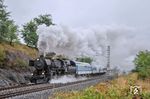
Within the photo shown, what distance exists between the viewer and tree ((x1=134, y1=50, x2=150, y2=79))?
50091 mm

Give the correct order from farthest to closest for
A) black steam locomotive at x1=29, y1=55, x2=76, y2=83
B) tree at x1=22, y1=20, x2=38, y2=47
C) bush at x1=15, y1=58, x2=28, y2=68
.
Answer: tree at x1=22, y1=20, x2=38, y2=47
bush at x1=15, y1=58, x2=28, y2=68
black steam locomotive at x1=29, y1=55, x2=76, y2=83

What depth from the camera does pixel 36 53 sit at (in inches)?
2366

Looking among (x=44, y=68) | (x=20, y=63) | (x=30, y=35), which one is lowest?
(x=44, y=68)

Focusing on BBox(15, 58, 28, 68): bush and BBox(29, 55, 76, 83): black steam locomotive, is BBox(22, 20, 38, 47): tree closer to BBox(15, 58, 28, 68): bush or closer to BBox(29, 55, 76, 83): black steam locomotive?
BBox(15, 58, 28, 68): bush

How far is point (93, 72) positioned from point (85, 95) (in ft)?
170

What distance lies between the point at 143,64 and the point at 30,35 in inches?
800

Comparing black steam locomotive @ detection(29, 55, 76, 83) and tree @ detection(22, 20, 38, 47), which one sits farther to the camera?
tree @ detection(22, 20, 38, 47)

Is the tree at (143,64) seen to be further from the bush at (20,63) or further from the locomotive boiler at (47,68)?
the bush at (20,63)

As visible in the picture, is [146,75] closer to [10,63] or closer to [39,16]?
[10,63]

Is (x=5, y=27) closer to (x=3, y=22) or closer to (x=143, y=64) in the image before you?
(x=3, y=22)

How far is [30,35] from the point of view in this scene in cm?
6712

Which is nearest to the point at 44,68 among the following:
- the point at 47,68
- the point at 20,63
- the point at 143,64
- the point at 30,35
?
the point at 47,68

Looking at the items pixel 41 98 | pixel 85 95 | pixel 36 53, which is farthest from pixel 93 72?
pixel 85 95

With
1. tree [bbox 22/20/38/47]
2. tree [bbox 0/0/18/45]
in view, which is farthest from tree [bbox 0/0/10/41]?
tree [bbox 22/20/38/47]
